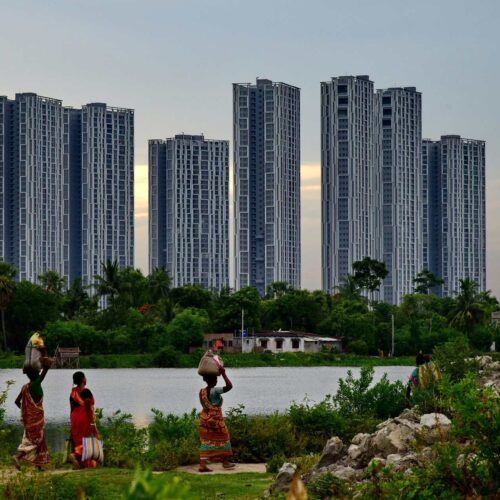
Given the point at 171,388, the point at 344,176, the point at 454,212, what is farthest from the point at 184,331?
the point at 454,212

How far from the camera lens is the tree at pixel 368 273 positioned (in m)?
99.3

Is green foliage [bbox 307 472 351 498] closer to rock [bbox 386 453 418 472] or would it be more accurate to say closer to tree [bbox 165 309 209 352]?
rock [bbox 386 453 418 472]

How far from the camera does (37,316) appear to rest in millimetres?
74562

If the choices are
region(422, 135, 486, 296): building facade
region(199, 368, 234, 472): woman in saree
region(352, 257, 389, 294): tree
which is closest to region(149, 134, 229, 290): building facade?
region(422, 135, 486, 296): building facade

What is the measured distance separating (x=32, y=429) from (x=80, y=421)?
65 centimetres

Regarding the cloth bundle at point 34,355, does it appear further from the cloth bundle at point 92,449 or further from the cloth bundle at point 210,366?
the cloth bundle at point 210,366

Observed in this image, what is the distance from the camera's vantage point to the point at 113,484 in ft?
44.6

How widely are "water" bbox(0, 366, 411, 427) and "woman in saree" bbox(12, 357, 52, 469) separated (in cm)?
1703

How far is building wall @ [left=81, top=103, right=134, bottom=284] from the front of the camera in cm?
16400

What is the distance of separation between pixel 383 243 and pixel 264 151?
23155 mm

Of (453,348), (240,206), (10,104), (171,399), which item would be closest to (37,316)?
(171,399)

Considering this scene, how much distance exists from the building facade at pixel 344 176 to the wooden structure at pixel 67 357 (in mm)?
81294

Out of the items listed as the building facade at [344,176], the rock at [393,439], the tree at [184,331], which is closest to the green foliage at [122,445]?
the rock at [393,439]

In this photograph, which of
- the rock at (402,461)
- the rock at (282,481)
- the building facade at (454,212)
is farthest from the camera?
the building facade at (454,212)
